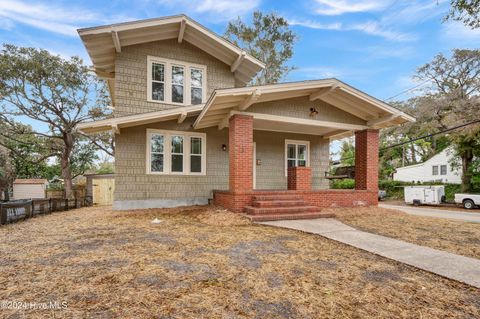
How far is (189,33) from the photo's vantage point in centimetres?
Answer: 979

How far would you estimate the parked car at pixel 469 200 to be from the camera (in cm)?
1467

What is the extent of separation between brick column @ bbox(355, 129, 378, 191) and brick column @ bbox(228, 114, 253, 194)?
4.63m

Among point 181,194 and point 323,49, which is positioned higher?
point 323,49

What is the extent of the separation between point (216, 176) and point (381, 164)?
26.8 m

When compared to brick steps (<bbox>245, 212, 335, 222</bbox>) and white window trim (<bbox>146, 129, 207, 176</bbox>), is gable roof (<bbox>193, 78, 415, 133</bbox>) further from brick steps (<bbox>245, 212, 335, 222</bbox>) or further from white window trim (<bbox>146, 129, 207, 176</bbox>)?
brick steps (<bbox>245, 212, 335, 222</bbox>)

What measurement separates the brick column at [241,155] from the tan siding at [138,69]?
3.67 meters

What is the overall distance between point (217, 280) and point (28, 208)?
8.34 metres

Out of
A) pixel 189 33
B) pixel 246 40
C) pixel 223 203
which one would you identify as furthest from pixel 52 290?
pixel 246 40

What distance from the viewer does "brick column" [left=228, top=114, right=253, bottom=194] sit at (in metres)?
7.52

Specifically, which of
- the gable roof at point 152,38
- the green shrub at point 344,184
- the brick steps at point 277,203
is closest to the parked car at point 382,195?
the green shrub at point 344,184

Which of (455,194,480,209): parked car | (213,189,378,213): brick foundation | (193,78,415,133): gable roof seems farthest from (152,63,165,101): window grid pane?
(455,194,480,209): parked car

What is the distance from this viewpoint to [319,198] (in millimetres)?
8617

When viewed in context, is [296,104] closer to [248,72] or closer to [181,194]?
[248,72]

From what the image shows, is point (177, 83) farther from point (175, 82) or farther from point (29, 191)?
point (29, 191)
